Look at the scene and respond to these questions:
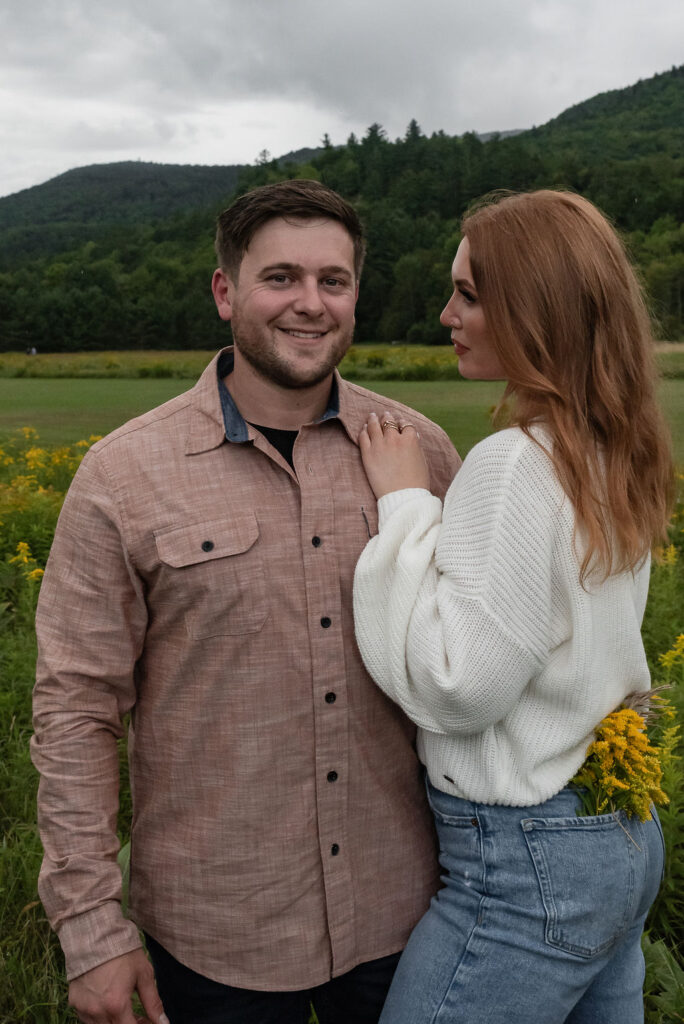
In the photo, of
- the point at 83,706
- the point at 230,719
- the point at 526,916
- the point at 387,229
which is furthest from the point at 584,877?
the point at 387,229

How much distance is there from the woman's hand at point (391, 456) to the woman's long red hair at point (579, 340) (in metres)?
0.30

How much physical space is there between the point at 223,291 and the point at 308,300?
268 millimetres

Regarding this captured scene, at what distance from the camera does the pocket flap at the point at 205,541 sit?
1702 millimetres

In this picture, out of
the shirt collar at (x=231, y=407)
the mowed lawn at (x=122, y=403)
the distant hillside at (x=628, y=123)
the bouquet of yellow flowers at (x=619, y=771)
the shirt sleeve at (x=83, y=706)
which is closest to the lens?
the bouquet of yellow flowers at (x=619, y=771)

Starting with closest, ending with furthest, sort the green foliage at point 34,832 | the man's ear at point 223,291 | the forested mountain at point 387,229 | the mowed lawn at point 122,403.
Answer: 1. the man's ear at point 223,291
2. the green foliage at point 34,832
3. the mowed lawn at point 122,403
4. the forested mountain at point 387,229

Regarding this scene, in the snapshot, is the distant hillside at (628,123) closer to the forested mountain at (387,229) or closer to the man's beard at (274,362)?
the forested mountain at (387,229)

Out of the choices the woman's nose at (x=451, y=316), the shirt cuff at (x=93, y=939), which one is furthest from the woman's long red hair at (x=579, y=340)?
the shirt cuff at (x=93, y=939)

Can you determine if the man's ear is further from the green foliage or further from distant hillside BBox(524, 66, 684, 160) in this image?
distant hillside BBox(524, 66, 684, 160)

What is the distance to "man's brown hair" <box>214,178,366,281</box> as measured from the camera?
181cm

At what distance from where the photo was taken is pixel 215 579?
5.62 feet

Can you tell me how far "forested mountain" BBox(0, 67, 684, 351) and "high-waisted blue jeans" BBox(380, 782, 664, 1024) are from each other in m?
1.08

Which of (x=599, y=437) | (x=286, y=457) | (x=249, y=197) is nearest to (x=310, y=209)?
(x=249, y=197)

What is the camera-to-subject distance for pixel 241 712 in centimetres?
173

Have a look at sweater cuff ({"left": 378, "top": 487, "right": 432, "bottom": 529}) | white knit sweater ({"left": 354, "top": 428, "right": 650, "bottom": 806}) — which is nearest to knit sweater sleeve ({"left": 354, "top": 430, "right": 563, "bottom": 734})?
white knit sweater ({"left": 354, "top": 428, "right": 650, "bottom": 806})
